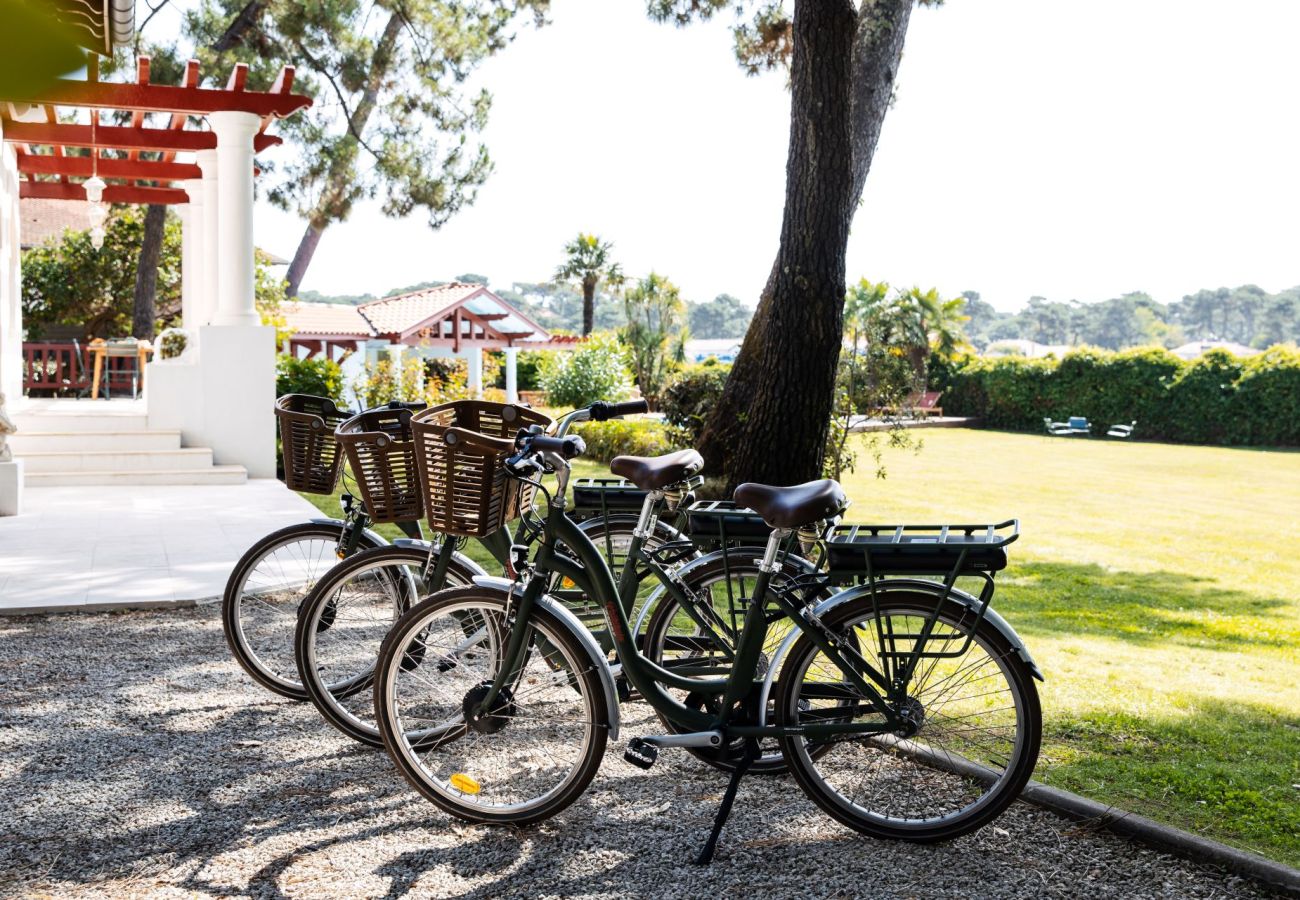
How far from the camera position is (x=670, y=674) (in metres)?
3.55

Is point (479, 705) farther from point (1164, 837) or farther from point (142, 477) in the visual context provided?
point (142, 477)

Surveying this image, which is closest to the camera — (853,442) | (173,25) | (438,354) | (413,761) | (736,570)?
(413,761)

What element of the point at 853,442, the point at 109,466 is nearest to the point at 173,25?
the point at 109,466

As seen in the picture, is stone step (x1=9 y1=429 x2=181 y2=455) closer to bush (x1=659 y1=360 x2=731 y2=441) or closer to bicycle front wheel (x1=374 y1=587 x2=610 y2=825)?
bush (x1=659 y1=360 x2=731 y2=441)

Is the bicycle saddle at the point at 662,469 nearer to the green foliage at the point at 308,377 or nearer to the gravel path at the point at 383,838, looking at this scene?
the gravel path at the point at 383,838

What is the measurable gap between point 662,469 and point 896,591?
786mm

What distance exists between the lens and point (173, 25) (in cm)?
1989

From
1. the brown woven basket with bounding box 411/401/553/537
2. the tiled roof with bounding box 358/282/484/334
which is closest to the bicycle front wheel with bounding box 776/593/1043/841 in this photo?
the brown woven basket with bounding box 411/401/553/537

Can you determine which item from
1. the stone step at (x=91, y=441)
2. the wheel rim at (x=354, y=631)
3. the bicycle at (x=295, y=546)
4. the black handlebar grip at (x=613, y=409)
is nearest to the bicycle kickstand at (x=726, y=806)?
the black handlebar grip at (x=613, y=409)

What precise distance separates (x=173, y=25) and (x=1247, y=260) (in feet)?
529

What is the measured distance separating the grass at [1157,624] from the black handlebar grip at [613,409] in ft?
5.78

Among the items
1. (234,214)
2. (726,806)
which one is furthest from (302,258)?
(726,806)

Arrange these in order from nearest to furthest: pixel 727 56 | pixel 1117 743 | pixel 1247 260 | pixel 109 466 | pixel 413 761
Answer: pixel 413 761, pixel 1117 743, pixel 109 466, pixel 727 56, pixel 1247 260

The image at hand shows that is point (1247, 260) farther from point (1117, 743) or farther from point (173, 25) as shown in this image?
point (1117, 743)
